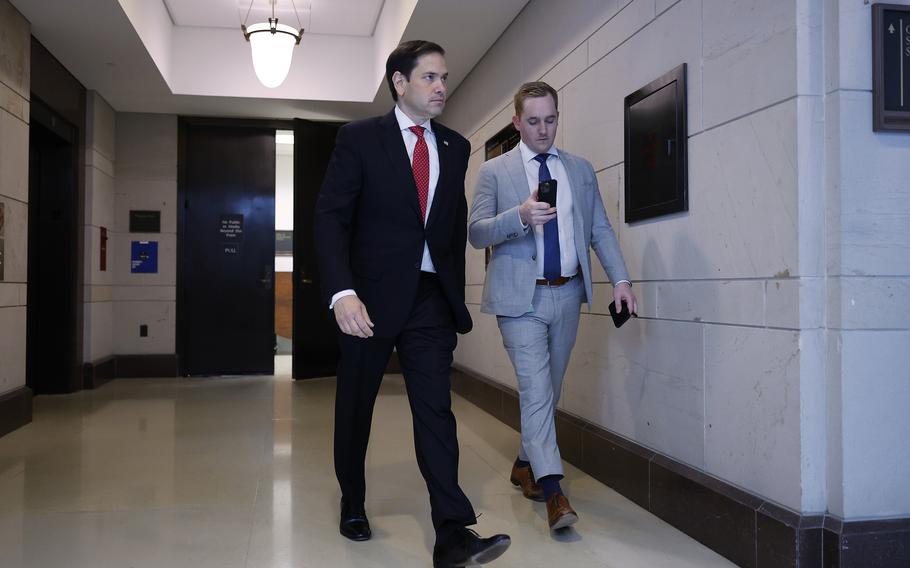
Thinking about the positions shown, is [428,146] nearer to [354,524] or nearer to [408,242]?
[408,242]

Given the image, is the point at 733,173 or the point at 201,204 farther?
the point at 201,204

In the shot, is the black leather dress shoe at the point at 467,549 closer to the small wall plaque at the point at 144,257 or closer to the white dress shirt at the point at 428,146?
the white dress shirt at the point at 428,146

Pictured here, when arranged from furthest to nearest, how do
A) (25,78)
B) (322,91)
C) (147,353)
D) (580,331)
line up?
(147,353), (322,91), (25,78), (580,331)

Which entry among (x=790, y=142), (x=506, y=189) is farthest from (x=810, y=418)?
(x=506, y=189)

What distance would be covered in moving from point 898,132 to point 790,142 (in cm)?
28

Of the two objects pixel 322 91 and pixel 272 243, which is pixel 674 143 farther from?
pixel 272 243

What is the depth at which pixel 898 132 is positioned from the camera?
7.00 feet

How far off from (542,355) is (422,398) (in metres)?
0.66

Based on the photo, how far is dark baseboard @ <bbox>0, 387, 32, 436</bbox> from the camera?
15.4ft

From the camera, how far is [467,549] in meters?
2.13

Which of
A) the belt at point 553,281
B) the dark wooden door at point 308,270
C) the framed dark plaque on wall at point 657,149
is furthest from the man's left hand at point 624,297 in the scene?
the dark wooden door at point 308,270

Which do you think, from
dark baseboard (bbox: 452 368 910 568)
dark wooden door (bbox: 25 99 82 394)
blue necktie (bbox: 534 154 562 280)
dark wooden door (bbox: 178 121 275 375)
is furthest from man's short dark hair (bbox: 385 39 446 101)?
dark wooden door (bbox: 178 121 275 375)

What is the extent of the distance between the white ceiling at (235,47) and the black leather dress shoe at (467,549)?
3742 mm

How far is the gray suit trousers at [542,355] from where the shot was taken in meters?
2.72
